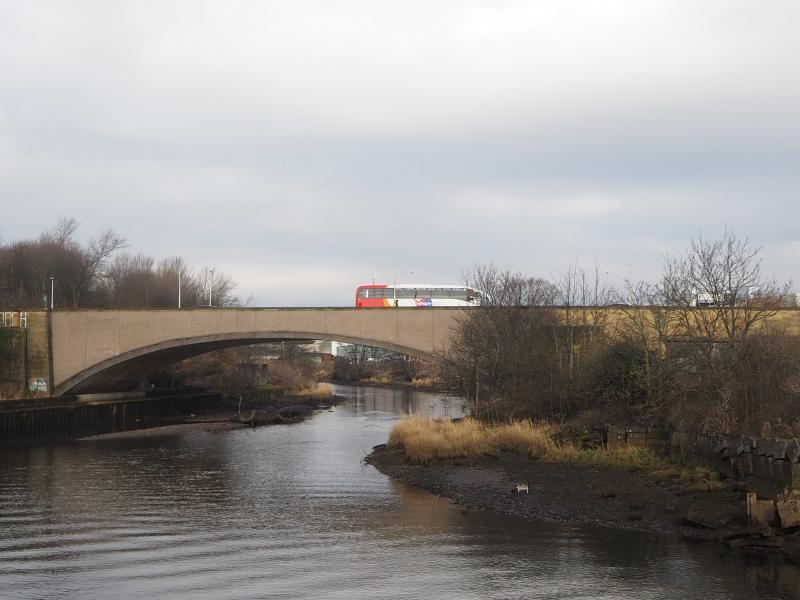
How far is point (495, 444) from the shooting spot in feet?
96.0

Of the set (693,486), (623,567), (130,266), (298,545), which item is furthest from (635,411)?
(130,266)

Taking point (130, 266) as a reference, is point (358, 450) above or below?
below

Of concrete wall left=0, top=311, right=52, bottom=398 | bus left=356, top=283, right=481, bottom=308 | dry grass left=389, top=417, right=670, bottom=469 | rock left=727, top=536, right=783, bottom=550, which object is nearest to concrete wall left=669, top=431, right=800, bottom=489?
dry grass left=389, top=417, right=670, bottom=469

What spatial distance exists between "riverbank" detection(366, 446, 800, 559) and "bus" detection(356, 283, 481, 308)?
138 feet

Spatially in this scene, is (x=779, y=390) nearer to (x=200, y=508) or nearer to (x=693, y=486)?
(x=693, y=486)

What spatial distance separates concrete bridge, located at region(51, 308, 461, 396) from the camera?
44094mm

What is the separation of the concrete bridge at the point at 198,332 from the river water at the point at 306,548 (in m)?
15.7

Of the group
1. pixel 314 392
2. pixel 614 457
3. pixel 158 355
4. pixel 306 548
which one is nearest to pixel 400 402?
pixel 314 392

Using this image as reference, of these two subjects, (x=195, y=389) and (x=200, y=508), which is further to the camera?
(x=195, y=389)

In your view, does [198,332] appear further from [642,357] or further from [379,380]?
[379,380]

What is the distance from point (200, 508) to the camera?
22312mm

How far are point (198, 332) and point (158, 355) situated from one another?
4.92m

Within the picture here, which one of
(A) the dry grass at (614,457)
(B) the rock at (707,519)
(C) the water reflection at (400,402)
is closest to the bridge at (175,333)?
(C) the water reflection at (400,402)

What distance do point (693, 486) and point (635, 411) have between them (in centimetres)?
715
